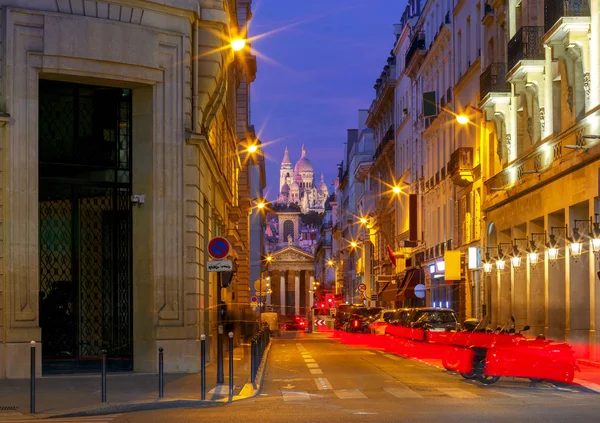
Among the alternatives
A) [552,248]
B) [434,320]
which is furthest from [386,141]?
[552,248]

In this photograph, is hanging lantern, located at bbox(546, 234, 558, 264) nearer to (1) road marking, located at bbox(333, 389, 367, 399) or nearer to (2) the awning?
(1) road marking, located at bbox(333, 389, 367, 399)

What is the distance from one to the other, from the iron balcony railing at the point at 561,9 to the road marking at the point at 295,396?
1498cm

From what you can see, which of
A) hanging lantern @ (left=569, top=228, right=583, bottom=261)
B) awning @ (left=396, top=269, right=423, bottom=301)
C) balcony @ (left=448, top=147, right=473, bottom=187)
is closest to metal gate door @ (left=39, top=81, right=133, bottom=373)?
hanging lantern @ (left=569, top=228, right=583, bottom=261)

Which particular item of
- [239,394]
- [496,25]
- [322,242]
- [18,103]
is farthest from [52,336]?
[322,242]

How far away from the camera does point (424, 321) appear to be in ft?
124

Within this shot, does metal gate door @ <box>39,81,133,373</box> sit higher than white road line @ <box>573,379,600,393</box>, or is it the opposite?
metal gate door @ <box>39,81,133,373</box>

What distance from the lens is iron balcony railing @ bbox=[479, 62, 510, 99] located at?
4169 cm

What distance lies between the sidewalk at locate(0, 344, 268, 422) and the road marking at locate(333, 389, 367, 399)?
59.3 inches

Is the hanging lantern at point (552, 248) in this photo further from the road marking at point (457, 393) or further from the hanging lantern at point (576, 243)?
the road marking at point (457, 393)

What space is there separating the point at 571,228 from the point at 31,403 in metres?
19.4

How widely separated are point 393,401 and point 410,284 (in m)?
49.3

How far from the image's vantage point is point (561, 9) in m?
31.9

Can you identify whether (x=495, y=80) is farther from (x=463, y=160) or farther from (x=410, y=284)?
(x=410, y=284)

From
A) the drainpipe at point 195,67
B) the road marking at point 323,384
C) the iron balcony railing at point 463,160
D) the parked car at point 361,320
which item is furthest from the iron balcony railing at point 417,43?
the road marking at point 323,384
